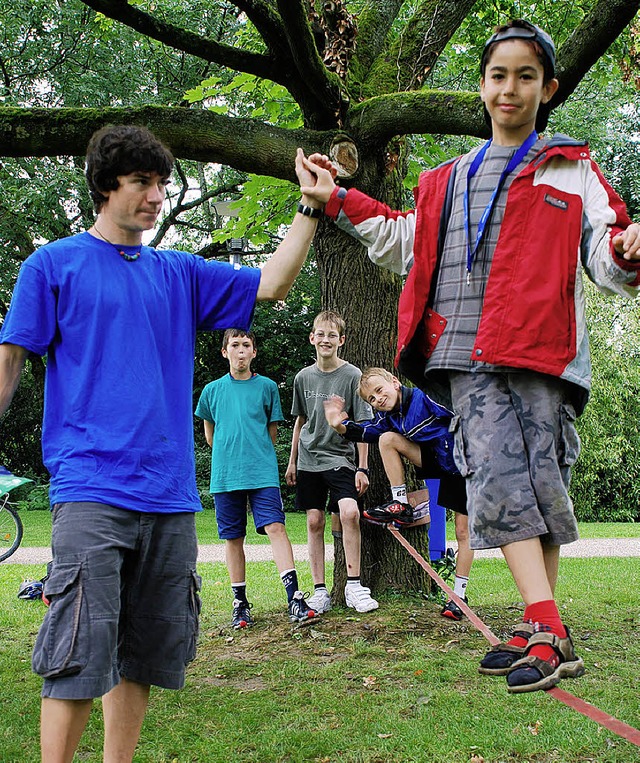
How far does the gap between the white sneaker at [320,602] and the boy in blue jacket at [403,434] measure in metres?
1.03

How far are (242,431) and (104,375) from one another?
372 cm

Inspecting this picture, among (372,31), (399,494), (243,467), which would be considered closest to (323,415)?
(243,467)

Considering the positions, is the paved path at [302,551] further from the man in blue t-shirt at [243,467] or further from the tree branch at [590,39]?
the tree branch at [590,39]

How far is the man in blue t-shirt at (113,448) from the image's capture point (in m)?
2.61

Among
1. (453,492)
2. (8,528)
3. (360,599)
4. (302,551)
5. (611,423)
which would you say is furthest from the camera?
(611,423)

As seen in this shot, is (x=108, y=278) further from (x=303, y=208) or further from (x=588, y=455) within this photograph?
(x=588, y=455)

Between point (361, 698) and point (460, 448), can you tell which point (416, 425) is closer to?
point (460, 448)

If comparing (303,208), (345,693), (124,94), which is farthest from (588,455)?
(303,208)

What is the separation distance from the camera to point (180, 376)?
9.76 ft

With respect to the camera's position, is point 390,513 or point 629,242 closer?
point 629,242

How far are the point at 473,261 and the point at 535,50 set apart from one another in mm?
676

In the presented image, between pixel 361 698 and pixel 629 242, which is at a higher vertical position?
pixel 629 242

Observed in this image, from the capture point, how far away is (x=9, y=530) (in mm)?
9953

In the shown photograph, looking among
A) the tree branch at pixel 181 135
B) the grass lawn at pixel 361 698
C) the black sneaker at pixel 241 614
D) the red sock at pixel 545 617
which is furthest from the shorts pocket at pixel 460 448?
the black sneaker at pixel 241 614
